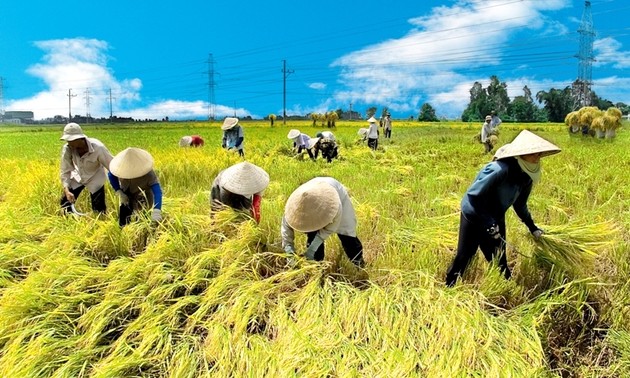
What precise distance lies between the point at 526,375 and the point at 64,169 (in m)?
4.02

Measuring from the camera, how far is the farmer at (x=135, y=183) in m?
3.46

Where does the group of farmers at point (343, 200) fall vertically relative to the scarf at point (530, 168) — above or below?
below

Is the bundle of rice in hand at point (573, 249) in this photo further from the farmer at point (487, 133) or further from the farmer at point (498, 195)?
the farmer at point (487, 133)

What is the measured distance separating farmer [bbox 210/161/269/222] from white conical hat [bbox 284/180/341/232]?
2.12ft

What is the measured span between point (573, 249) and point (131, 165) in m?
3.25

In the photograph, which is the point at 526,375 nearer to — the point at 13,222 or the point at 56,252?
the point at 56,252

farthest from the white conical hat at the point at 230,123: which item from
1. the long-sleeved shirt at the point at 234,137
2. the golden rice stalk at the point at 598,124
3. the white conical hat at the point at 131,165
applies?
the golden rice stalk at the point at 598,124

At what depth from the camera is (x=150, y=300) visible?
2.58 metres

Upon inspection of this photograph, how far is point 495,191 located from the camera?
8.49 feet

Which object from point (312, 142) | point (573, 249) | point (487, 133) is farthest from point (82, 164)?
point (487, 133)

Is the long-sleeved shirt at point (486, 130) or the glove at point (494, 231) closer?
the glove at point (494, 231)

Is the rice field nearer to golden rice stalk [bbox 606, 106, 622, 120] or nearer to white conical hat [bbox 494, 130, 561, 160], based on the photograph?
white conical hat [bbox 494, 130, 561, 160]

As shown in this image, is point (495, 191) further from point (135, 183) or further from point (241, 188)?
point (135, 183)

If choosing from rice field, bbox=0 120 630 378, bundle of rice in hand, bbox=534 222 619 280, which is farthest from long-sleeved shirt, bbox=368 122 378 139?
bundle of rice in hand, bbox=534 222 619 280
